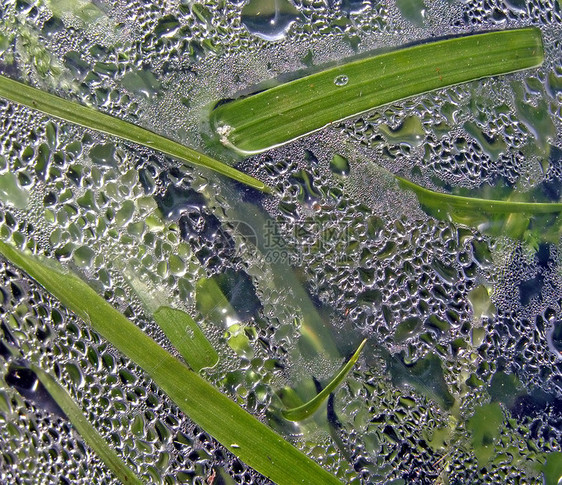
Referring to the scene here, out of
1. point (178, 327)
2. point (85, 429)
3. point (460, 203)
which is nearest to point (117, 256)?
point (178, 327)

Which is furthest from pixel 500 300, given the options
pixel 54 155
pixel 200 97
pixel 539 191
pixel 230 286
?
pixel 54 155

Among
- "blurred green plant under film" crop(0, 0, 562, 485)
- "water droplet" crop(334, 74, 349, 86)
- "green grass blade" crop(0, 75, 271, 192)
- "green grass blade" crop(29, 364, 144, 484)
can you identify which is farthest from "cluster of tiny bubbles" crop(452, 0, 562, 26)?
"green grass blade" crop(29, 364, 144, 484)

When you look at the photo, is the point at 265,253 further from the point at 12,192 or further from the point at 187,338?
the point at 12,192

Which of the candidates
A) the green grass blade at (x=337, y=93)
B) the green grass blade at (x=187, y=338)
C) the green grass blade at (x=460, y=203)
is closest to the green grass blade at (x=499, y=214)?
the green grass blade at (x=460, y=203)

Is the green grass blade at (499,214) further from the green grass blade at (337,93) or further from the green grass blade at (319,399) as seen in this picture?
the green grass blade at (319,399)

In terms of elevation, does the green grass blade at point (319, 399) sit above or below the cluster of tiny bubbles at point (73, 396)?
below

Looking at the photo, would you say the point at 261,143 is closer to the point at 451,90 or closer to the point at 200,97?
the point at 200,97
